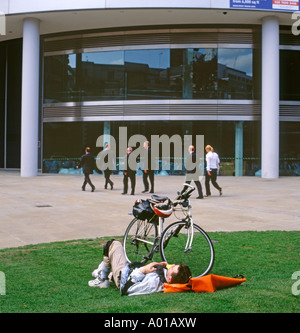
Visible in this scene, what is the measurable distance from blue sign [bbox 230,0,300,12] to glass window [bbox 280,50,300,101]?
380 cm

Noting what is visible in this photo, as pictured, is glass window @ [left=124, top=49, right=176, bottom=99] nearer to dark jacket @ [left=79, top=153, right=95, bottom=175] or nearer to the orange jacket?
dark jacket @ [left=79, top=153, right=95, bottom=175]

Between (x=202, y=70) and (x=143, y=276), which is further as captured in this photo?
(x=202, y=70)

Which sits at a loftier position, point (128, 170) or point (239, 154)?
point (239, 154)

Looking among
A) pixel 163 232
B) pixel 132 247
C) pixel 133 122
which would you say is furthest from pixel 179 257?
pixel 133 122

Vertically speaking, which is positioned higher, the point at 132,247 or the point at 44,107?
the point at 44,107

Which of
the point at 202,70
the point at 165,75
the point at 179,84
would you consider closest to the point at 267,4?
the point at 202,70

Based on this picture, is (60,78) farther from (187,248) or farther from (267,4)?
(187,248)

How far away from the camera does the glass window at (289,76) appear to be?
2725 cm

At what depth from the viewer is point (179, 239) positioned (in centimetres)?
580

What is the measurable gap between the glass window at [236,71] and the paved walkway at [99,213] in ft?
36.9

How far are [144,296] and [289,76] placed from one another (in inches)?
998
